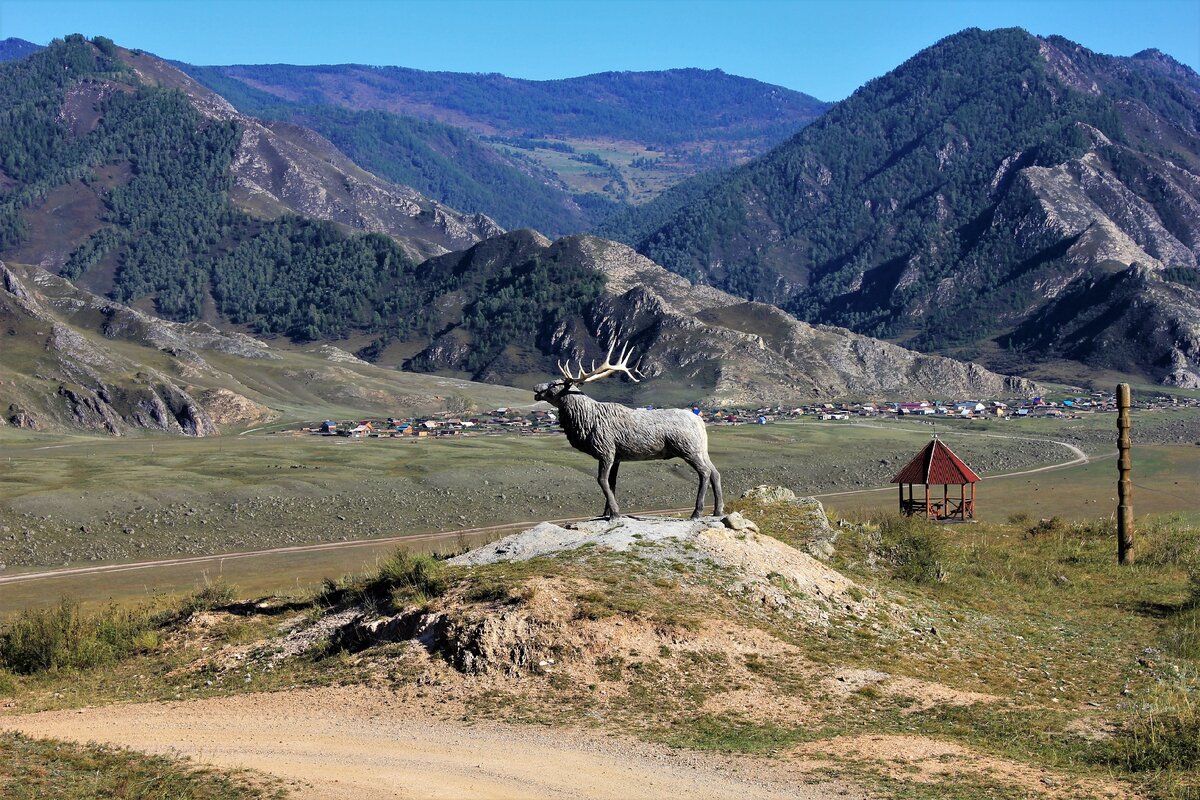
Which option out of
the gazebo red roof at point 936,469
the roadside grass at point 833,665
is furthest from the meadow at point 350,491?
the roadside grass at point 833,665

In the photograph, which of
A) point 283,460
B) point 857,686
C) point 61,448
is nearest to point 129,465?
point 283,460

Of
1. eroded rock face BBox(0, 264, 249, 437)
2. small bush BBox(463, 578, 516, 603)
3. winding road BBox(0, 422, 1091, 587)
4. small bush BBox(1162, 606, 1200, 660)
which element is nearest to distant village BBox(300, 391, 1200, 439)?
eroded rock face BBox(0, 264, 249, 437)

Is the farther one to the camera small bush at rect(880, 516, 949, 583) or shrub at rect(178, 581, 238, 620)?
small bush at rect(880, 516, 949, 583)

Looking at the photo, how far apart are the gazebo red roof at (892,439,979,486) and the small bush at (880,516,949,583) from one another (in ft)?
57.6

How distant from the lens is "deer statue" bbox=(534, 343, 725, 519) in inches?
1093

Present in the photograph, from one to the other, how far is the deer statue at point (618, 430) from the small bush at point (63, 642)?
9.91 m

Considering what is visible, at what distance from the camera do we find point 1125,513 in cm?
3772

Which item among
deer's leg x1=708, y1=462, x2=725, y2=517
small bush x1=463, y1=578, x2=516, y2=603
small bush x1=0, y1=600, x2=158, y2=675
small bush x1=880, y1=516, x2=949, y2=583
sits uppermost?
deer's leg x1=708, y1=462, x2=725, y2=517

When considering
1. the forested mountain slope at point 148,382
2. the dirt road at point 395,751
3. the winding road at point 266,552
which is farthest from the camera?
the forested mountain slope at point 148,382

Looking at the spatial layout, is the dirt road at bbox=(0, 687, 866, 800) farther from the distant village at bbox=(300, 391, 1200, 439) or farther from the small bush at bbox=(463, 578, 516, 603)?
the distant village at bbox=(300, 391, 1200, 439)

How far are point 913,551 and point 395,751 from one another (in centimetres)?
1864

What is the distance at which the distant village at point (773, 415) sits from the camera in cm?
13800

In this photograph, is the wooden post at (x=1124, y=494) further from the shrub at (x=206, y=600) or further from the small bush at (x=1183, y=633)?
the shrub at (x=206, y=600)

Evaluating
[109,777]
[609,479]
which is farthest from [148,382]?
[109,777]
